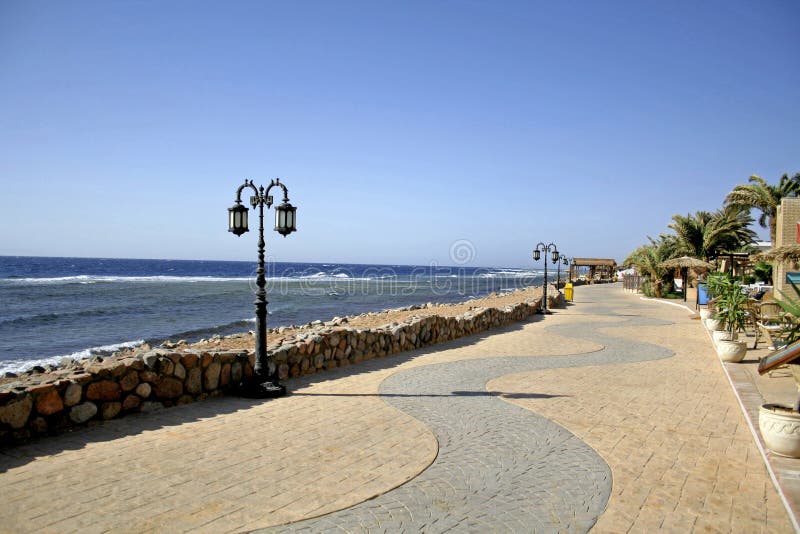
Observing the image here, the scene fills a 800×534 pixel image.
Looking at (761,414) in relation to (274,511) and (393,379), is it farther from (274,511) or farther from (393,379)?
(393,379)

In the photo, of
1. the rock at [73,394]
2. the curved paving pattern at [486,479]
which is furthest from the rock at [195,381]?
the curved paving pattern at [486,479]

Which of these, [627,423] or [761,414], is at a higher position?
[761,414]

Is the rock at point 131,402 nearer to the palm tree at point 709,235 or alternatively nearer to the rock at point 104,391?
the rock at point 104,391

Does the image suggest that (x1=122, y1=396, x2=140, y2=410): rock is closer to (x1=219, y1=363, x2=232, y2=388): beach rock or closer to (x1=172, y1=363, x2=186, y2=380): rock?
(x1=172, y1=363, x2=186, y2=380): rock

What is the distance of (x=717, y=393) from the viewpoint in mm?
7879

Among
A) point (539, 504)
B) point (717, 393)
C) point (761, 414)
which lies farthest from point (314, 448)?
point (717, 393)

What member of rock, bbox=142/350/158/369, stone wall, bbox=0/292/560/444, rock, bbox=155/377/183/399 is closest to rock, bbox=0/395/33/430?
stone wall, bbox=0/292/560/444

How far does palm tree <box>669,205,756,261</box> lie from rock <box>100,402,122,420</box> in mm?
32050

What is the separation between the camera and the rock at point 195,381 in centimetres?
688

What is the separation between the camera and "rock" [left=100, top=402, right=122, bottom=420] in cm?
591

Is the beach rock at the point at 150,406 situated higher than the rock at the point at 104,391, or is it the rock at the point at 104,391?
the rock at the point at 104,391

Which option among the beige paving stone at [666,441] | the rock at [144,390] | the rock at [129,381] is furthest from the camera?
the rock at [144,390]

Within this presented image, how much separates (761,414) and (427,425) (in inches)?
134

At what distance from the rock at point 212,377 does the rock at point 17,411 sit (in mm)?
2170
